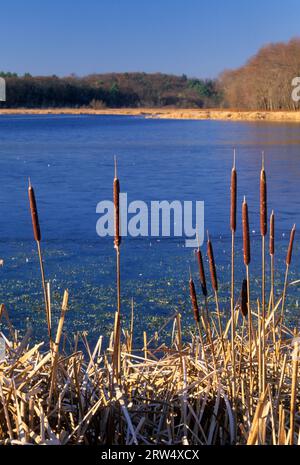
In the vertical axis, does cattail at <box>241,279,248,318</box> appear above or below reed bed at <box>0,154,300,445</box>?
above

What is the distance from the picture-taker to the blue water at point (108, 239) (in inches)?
175

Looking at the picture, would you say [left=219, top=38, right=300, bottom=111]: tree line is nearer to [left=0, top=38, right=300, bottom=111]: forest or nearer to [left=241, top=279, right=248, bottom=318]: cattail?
[left=0, top=38, right=300, bottom=111]: forest

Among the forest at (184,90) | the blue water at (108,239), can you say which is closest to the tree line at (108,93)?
the forest at (184,90)

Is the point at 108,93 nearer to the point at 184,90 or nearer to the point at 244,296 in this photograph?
the point at 184,90

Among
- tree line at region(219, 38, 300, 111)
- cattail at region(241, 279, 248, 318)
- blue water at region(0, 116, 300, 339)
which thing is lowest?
blue water at region(0, 116, 300, 339)

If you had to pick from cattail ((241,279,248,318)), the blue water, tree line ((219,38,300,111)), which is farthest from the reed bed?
tree line ((219,38,300,111))

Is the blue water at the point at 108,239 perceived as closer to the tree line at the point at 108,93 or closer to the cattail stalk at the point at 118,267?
the cattail stalk at the point at 118,267

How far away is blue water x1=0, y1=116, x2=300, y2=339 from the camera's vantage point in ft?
14.5

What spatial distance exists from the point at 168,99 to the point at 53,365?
81617mm

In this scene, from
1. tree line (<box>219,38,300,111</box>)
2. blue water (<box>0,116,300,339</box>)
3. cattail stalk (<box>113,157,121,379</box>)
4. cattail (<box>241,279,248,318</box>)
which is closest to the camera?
cattail stalk (<box>113,157,121,379</box>)

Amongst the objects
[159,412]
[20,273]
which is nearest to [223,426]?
[159,412]

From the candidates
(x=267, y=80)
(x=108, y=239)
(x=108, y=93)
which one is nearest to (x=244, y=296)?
(x=108, y=239)

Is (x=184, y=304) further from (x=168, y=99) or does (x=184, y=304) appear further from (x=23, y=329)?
(x=168, y=99)

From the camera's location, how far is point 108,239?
648 cm
